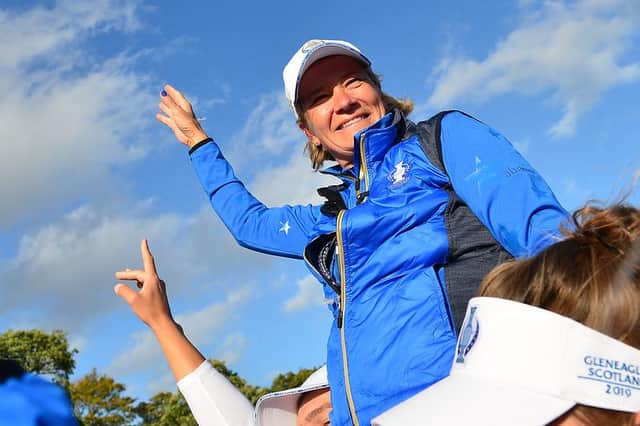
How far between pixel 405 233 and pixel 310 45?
1109mm

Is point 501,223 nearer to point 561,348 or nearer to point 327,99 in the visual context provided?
point 561,348

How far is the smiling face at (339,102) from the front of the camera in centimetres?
373

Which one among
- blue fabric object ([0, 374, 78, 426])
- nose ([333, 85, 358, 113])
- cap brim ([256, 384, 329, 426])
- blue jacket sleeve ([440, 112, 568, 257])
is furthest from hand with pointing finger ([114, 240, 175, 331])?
blue fabric object ([0, 374, 78, 426])

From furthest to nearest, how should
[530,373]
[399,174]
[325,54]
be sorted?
[325,54] → [399,174] → [530,373]

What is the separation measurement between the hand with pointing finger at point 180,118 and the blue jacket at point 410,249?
1535 millimetres

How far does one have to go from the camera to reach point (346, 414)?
316 cm

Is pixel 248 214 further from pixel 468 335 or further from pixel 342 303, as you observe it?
pixel 468 335

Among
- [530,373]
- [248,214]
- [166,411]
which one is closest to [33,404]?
[530,373]

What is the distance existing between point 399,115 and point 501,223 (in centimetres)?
99

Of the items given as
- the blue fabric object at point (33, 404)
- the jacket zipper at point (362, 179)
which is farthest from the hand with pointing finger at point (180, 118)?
the blue fabric object at point (33, 404)

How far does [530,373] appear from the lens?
6.02 feet

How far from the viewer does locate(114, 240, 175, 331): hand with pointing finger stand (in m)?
3.64

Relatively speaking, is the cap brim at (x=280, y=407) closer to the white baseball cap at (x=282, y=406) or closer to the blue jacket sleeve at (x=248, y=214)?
the white baseball cap at (x=282, y=406)

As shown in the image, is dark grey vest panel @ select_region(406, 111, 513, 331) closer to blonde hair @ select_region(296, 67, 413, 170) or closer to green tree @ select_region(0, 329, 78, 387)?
blonde hair @ select_region(296, 67, 413, 170)
